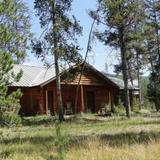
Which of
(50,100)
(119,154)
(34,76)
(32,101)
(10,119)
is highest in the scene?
(34,76)

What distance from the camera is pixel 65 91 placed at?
45.4 meters

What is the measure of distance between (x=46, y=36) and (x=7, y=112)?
900 inches

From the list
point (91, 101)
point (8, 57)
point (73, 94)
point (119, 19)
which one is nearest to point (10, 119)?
point (8, 57)

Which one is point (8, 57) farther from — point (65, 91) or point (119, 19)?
point (65, 91)

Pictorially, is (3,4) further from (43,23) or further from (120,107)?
(120,107)

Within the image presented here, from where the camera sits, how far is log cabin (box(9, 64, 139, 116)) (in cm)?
4091

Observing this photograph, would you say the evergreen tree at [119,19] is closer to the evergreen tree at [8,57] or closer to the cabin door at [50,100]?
the cabin door at [50,100]

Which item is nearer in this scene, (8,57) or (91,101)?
(8,57)

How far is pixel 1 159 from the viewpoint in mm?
12211

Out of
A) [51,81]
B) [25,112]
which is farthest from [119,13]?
[25,112]

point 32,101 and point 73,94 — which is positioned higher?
point 73,94

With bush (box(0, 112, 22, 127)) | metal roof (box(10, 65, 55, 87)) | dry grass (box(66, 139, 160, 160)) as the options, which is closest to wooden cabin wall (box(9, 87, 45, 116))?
metal roof (box(10, 65, 55, 87))

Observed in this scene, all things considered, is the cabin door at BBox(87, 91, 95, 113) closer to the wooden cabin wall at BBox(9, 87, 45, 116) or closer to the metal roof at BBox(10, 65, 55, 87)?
the metal roof at BBox(10, 65, 55, 87)

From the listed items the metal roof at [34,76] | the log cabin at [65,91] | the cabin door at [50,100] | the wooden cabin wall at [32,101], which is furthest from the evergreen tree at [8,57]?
the cabin door at [50,100]
